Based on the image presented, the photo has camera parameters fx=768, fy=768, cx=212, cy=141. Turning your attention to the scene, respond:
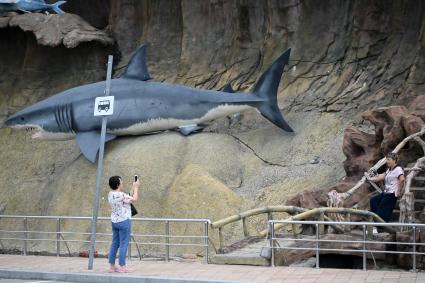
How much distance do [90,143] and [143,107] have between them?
162 cm

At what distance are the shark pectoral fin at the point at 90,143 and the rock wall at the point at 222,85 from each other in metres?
0.36

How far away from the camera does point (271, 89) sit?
1869 centimetres

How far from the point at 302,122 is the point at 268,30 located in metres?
3.41

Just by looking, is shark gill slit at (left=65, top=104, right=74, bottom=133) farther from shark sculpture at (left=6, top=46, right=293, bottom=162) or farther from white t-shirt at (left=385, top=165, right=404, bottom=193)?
white t-shirt at (left=385, top=165, right=404, bottom=193)

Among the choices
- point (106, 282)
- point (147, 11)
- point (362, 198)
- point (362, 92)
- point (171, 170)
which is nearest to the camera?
point (106, 282)

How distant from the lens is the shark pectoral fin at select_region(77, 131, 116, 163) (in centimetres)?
1919

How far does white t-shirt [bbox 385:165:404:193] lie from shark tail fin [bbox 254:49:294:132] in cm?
629

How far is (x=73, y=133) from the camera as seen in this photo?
19953mm

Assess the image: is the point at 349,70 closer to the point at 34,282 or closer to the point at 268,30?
the point at 268,30

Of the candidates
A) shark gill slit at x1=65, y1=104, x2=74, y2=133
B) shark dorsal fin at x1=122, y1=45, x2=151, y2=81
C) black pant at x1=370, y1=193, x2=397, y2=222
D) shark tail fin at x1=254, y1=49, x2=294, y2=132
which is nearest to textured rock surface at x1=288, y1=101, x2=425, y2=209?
black pant at x1=370, y1=193, x2=397, y2=222

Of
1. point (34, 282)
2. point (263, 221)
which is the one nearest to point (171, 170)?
point (263, 221)

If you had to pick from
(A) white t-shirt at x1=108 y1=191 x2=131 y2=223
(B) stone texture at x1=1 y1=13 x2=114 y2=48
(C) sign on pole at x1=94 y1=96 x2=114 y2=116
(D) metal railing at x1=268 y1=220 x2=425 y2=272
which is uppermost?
(B) stone texture at x1=1 y1=13 x2=114 y2=48

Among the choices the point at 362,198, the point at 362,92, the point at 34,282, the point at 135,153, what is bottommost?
the point at 34,282

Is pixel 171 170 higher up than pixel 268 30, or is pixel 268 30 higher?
pixel 268 30
